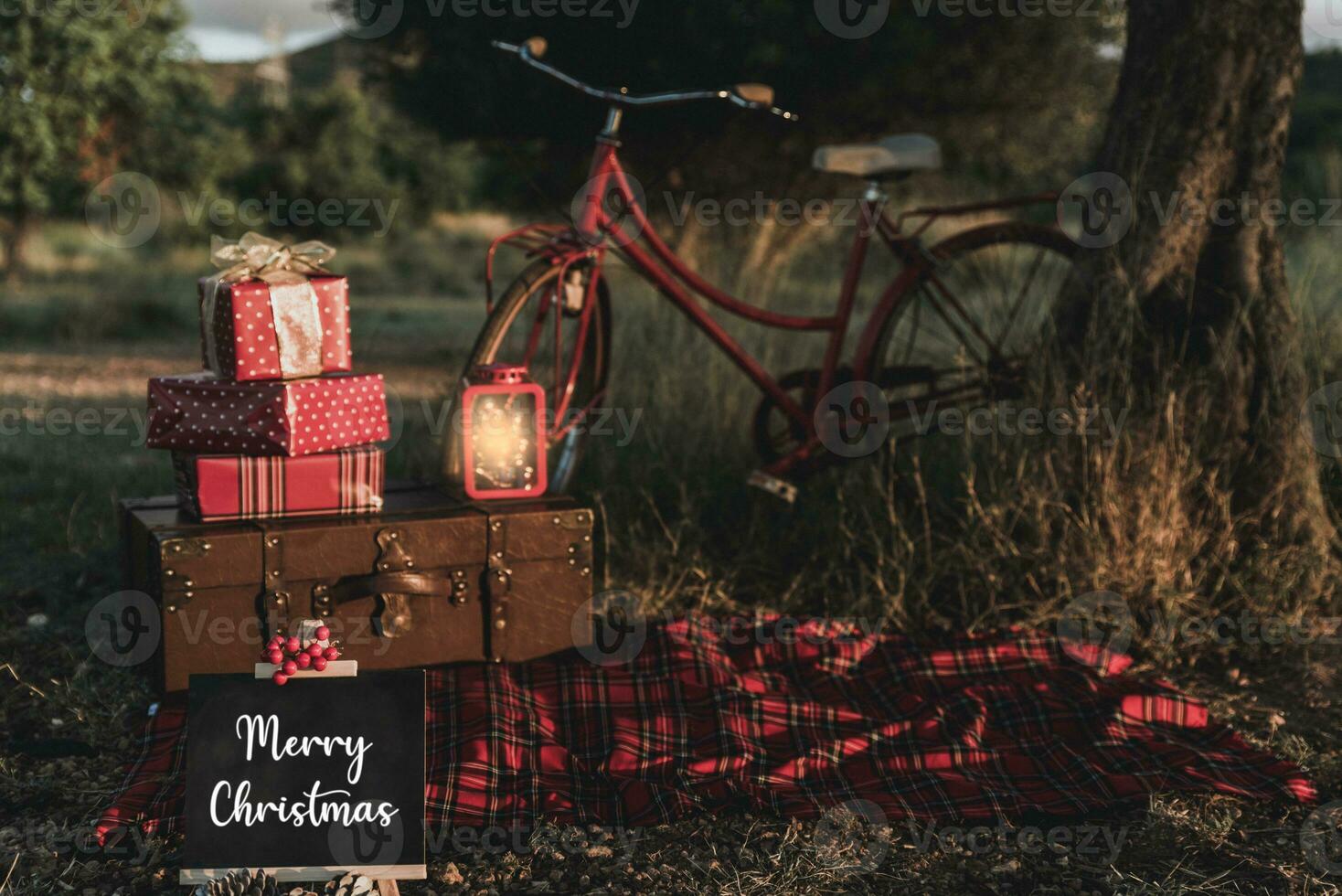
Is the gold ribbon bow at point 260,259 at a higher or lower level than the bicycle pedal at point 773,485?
higher

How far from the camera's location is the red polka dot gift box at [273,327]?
3.13 metres

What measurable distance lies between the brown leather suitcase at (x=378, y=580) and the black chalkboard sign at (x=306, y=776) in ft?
2.81

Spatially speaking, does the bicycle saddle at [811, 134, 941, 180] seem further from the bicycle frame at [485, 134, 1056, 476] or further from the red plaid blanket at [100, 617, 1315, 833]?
the red plaid blanket at [100, 617, 1315, 833]

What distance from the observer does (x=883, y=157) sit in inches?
161

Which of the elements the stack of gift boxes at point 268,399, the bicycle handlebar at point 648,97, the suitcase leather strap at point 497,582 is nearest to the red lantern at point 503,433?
the suitcase leather strap at point 497,582

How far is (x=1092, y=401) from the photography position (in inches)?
157

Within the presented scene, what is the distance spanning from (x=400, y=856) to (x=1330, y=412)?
357 cm

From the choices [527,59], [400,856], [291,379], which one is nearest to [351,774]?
[400,856]

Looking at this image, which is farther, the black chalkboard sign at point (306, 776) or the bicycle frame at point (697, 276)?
the bicycle frame at point (697, 276)

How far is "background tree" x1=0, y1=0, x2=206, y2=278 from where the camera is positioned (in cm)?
1420

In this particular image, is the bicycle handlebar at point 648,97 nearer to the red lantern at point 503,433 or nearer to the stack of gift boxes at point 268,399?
the red lantern at point 503,433

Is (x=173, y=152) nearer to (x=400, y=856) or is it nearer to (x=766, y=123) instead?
(x=766, y=123)

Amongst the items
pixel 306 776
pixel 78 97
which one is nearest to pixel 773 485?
pixel 306 776

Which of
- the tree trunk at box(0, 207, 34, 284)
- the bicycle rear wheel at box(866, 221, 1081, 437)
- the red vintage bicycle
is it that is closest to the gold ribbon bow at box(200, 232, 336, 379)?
the red vintage bicycle
